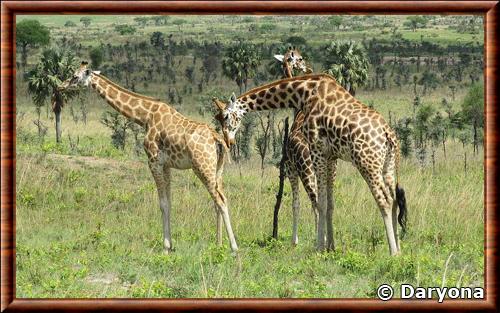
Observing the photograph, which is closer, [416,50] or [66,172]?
[66,172]

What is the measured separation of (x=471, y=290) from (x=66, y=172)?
43.7 feet

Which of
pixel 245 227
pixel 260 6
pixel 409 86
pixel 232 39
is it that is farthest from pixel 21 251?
pixel 232 39

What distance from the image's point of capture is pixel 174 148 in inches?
585

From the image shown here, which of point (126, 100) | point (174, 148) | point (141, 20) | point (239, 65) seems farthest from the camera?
point (141, 20)

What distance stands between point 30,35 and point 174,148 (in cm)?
8119

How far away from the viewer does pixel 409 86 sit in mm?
76688

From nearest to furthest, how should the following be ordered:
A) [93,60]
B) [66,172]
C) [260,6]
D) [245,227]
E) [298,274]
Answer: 1. [260,6]
2. [298,274]
3. [245,227]
4. [66,172]
5. [93,60]

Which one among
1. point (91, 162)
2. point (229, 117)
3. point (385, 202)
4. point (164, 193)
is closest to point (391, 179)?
point (385, 202)

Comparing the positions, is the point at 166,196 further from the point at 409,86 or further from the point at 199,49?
the point at 199,49

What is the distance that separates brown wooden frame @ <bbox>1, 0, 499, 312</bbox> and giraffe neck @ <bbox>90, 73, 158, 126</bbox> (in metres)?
3.53

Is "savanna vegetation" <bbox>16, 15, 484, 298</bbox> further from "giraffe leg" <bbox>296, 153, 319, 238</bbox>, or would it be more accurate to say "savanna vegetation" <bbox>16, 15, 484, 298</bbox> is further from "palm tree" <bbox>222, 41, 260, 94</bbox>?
"palm tree" <bbox>222, 41, 260, 94</bbox>

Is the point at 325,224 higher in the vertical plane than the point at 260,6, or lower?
lower

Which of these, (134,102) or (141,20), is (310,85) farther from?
(141,20)
